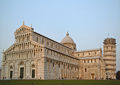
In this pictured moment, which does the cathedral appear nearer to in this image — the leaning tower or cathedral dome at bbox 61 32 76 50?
the leaning tower

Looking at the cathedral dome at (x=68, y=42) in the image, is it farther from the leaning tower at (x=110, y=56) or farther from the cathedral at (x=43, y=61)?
the leaning tower at (x=110, y=56)

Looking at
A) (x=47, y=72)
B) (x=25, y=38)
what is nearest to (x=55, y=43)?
(x=25, y=38)

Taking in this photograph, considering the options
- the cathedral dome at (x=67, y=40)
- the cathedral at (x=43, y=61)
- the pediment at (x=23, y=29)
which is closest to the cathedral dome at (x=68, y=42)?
the cathedral dome at (x=67, y=40)

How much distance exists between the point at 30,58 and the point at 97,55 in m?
30.4

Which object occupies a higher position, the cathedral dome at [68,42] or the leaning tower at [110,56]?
the cathedral dome at [68,42]

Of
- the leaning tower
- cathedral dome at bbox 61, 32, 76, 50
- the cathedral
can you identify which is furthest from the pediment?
the leaning tower

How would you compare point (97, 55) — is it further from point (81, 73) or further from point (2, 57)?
point (2, 57)

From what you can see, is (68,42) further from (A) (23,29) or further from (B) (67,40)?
(A) (23,29)

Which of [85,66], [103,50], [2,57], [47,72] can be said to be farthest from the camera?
[103,50]

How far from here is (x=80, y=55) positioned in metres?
68.9

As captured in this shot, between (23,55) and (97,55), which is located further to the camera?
(97,55)

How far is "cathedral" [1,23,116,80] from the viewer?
44219 millimetres

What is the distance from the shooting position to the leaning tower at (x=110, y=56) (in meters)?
67.6

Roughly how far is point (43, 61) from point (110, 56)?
122ft
